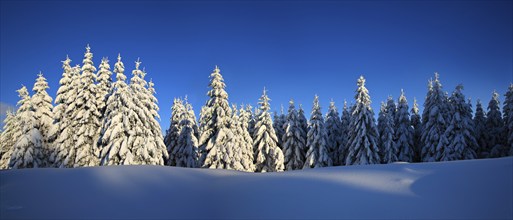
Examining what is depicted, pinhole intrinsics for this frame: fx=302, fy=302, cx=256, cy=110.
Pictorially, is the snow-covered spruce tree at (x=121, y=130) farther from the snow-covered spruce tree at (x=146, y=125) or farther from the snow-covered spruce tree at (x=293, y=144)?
the snow-covered spruce tree at (x=293, y=144)

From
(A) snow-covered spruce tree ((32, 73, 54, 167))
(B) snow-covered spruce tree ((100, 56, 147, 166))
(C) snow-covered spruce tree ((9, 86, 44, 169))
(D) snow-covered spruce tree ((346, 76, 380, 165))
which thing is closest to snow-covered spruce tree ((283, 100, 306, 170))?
(D) snow-covered spruce tree ((346, 76, 380, 165))

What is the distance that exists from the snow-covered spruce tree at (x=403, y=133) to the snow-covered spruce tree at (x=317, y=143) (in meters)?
9.34

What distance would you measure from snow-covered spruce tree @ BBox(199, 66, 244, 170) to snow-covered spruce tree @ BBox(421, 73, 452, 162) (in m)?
22.2

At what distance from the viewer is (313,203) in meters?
5.41

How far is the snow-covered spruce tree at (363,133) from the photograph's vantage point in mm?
32156

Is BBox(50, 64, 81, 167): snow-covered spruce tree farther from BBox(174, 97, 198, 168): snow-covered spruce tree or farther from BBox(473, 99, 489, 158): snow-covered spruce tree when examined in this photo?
BBox(473, 99, 489, 158): snow-covered spruce tree

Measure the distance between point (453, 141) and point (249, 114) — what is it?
29094 mm

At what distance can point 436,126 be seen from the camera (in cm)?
3528

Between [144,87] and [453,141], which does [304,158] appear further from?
[144,87]

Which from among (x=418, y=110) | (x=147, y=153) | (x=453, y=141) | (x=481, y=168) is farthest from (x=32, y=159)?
(x=418, y=110)

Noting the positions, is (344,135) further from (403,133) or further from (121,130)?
(121,130)

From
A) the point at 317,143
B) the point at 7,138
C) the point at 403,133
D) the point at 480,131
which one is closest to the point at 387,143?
the point at 403,133

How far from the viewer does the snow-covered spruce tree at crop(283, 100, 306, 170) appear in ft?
129

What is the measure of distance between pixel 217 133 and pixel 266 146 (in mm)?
9778
